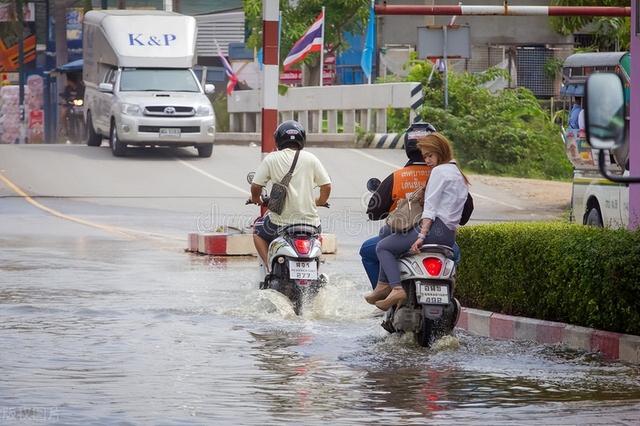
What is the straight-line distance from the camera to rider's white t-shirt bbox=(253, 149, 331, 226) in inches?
517

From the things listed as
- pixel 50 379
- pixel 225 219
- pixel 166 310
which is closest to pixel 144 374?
pixel 50 379

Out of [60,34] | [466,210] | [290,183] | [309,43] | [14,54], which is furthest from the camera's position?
[14,54]

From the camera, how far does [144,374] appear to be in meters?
9.64

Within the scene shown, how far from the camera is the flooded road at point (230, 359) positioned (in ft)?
27.4

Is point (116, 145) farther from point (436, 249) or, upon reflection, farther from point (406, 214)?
point (436, 249)

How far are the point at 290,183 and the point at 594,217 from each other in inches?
293

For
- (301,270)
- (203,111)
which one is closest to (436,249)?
(301,270)

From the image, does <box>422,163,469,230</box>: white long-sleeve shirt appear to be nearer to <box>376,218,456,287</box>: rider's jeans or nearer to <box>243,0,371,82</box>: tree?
<box>376,218,456,287</box>: rider's jeans

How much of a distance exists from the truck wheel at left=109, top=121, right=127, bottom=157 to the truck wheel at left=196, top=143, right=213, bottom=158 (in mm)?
1555

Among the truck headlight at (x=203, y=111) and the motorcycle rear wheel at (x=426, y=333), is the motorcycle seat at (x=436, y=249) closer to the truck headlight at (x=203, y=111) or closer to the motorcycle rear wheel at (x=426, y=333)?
the motorcycle rear wheel at (x=426, y=333)

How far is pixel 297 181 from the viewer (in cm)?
1323

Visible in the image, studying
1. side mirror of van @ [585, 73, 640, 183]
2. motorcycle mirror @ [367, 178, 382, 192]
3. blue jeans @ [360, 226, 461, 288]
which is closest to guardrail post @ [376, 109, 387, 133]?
blue jeans @ [360, 226, 461, 288]

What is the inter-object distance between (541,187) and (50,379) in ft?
70.6

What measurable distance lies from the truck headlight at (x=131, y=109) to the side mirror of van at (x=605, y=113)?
25.8m
